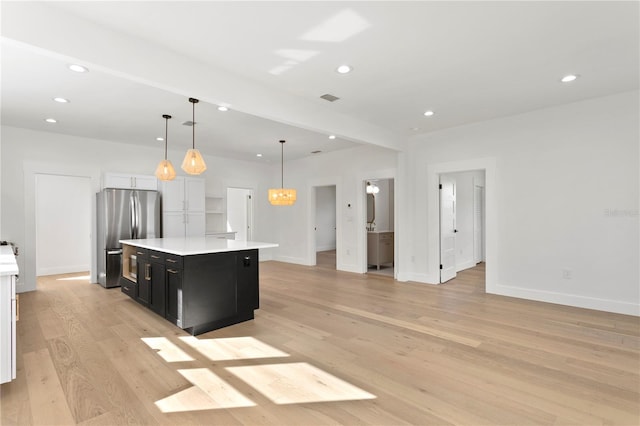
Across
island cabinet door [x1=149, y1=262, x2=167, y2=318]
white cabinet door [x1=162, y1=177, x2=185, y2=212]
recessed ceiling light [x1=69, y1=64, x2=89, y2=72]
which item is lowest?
island cabinet door [x1=149, y1=262, x2=167, y2=318]

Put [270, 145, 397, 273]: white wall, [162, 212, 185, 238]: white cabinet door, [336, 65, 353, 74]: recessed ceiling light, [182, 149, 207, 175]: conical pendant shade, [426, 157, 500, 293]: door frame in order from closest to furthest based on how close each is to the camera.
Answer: [336, 65, 353, 74]: recessed ceiling light < [182, 149, 207, 175]: conical pendant shade < [426, 157, 500, 293]: door frame < [162, 212, 185, 238]: white cabinet door < [270, 145, 397, 273]: white wall

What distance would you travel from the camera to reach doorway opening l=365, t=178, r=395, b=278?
7.34m

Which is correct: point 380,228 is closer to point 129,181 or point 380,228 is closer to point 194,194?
point 194,194

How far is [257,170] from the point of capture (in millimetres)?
8492

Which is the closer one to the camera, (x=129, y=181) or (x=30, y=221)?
(x=30, y=221)

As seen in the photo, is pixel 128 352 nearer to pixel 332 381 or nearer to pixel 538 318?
pixel 332 381

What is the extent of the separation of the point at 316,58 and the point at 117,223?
15.4ft

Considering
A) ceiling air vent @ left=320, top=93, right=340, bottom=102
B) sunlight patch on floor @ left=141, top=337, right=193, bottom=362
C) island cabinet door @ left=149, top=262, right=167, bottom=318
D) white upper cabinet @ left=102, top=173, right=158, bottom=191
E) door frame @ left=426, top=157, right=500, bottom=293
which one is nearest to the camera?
sunlight patch on floor @ left=141, top=337, right=193, bottom=362

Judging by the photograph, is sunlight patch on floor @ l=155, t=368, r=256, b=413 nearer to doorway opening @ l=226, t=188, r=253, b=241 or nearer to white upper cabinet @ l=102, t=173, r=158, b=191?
white upper cabinet @ l=102, t=173, r=158, b=191

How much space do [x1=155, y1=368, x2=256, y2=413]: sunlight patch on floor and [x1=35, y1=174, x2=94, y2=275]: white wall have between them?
580 centimetres

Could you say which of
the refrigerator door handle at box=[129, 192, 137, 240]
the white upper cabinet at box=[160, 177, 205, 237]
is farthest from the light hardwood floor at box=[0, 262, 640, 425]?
the white upper cabinet at box=[160, 177, 205, 237]

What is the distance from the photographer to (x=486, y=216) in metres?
4.96

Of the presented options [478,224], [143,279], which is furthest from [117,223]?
[478,224]

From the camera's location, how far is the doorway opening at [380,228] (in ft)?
24.1
